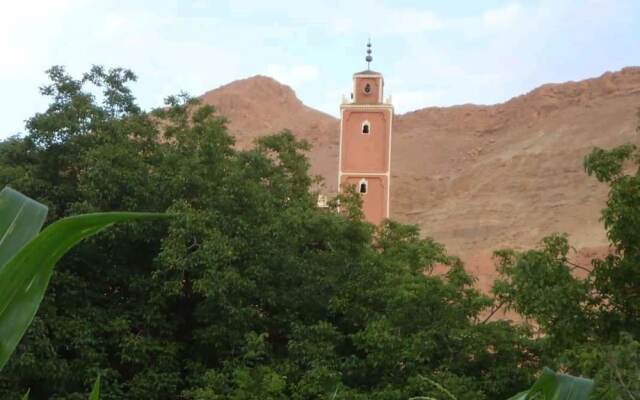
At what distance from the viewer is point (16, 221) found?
23.6 inches

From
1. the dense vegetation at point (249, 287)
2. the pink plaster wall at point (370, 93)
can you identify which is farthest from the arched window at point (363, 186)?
the dense vegetation at point (249, 287)

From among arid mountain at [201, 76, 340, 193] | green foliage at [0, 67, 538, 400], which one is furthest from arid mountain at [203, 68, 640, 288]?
green foliage at [0, 67, 538, 400]

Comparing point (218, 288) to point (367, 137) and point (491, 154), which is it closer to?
point (367, 137)

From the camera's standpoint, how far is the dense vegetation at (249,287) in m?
8.82

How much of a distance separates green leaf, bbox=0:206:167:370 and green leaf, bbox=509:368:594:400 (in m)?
0.34

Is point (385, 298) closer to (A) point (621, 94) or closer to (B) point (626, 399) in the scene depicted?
(B) point (626, 399)

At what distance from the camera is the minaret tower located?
29891 mm

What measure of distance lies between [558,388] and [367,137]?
29573mm

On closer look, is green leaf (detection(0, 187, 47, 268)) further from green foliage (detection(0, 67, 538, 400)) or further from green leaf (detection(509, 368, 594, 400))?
green foliage (detection(0, 67, 538, 400))

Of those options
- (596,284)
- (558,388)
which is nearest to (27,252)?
(558,388)

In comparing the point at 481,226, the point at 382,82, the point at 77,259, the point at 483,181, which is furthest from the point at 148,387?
the point at 483,181

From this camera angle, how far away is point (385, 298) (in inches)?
420

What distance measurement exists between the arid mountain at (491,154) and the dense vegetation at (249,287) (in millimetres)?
30572

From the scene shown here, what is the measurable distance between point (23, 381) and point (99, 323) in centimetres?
112
